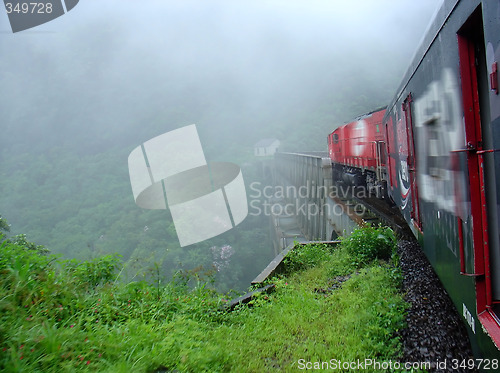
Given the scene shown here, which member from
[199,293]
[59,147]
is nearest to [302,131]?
[59,147]

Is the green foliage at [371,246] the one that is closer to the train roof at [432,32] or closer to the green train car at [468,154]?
the green train car at [468,154]

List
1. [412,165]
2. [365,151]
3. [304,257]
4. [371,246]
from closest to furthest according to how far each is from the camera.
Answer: [412,165] < [371,246] < [304,257] < [365,151]

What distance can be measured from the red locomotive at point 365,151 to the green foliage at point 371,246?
113 inches

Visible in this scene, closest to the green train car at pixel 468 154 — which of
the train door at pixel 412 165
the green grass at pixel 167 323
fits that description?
the train door at pixel 412 165

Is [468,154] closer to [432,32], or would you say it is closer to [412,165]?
[432,32]

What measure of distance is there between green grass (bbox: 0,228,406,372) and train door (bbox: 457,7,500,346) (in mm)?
1469

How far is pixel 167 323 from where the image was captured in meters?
3.59

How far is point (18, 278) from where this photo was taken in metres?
3.15

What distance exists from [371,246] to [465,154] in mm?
4251

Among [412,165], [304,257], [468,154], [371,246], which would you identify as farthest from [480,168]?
[304,257]

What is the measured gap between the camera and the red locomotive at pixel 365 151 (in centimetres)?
938

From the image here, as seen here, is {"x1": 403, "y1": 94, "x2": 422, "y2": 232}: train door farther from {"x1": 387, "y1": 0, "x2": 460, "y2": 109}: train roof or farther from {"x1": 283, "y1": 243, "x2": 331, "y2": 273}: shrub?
{"x1": 283, "y1": 243, "x2": 331, "y2": 273}: shrub

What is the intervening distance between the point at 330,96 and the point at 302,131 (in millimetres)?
18973

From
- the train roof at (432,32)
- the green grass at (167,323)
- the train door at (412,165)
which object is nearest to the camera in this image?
the train roof at (432,32)
